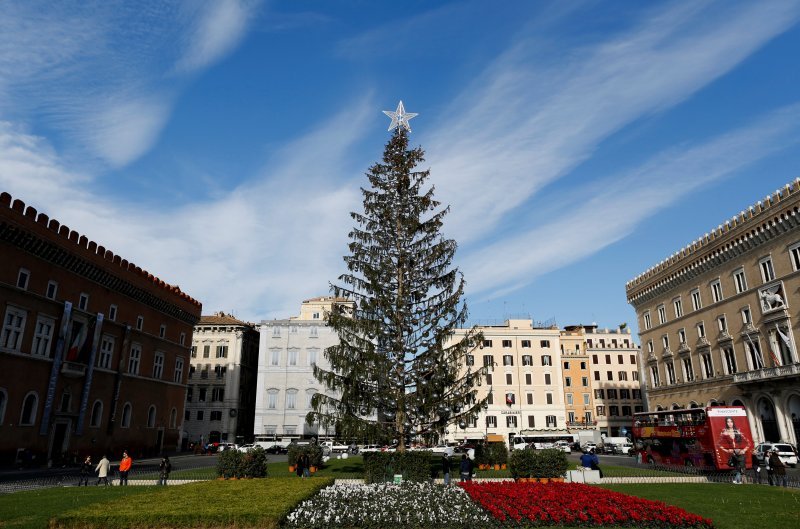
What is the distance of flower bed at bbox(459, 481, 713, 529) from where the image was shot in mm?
13930

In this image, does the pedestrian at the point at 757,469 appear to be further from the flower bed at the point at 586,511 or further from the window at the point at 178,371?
the window at the point at 178,371

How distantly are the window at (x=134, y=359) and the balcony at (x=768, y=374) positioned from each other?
179 feet

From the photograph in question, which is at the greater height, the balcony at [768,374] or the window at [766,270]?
the window at [766,270]

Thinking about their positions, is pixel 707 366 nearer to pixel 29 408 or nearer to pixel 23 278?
pixel 29 408

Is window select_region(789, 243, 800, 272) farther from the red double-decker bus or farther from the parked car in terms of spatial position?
the red double-decker bus

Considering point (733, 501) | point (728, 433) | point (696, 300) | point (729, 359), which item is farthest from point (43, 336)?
point (696, 300)

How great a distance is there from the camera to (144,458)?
154 feet

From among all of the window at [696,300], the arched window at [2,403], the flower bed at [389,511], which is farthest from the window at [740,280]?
the arched window at [2,403]

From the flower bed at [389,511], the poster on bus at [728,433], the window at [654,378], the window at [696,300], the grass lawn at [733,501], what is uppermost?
the window at [696,300]

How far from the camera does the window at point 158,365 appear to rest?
51.6 m

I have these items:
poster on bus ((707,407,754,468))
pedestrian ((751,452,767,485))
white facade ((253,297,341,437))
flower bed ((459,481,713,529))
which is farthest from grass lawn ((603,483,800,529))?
white facade ((253,297,341,437))

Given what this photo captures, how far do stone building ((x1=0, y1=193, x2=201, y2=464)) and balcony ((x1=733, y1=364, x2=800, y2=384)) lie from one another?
179ft

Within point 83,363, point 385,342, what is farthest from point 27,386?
point 385,342

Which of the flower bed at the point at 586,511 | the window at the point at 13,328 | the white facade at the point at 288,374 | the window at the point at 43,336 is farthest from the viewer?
the white facade at the point at 288,374
